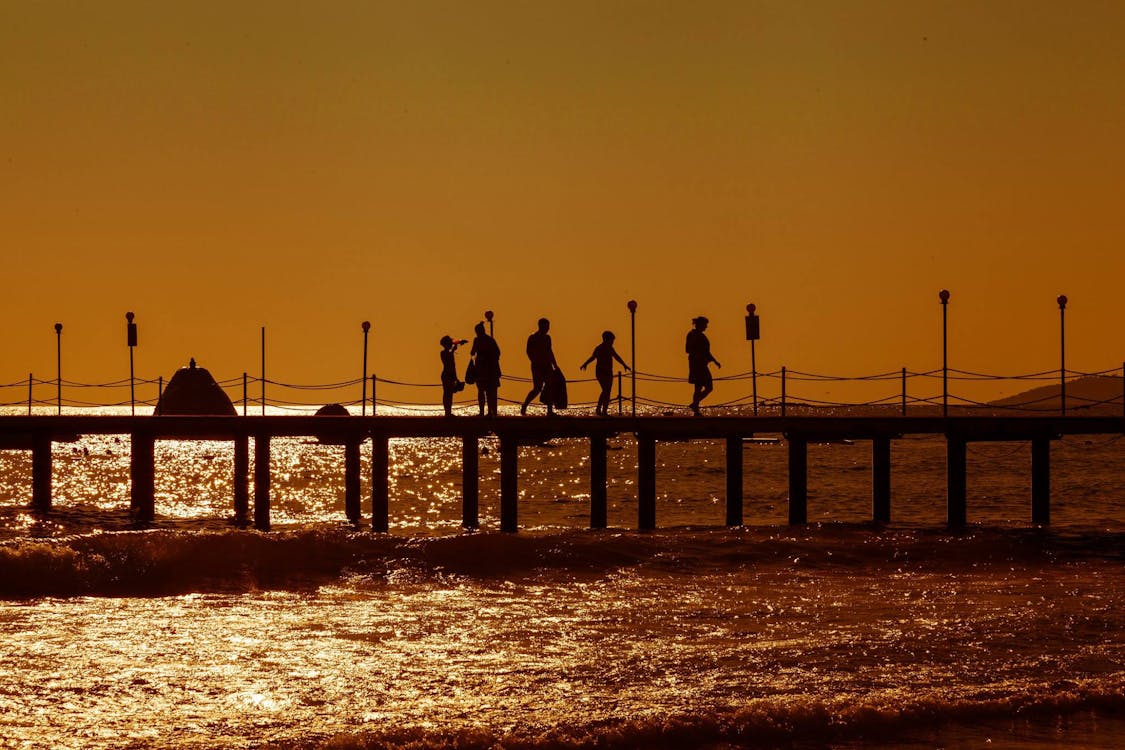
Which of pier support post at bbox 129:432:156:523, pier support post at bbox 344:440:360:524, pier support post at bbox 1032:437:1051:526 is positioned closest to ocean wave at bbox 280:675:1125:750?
pier support post at bbox 1032:437:1051:526

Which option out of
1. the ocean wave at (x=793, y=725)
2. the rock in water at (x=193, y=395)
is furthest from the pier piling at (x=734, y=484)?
the rock in water at (x=193, y=395)

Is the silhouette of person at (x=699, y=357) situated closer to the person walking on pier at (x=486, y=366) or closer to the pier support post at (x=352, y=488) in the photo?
the person walking on pier at (x=486, y=366)

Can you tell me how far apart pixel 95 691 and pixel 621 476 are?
78959 mm

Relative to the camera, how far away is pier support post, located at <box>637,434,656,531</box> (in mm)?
33406

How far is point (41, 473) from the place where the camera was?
135ft

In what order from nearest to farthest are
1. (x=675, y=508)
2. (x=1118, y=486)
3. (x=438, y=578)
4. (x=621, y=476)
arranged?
(x=438, y=578)
(x=675, y=508)
(x=1118, y=486)
(x=621, y=476)

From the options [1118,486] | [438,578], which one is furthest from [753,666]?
[1118,486]

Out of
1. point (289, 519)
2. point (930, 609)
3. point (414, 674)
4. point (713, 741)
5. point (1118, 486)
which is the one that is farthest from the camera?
point (1118, 486)

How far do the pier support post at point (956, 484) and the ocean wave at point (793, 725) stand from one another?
2055 cm

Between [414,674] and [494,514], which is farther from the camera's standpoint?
[494,514]

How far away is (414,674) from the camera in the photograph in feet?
49.5

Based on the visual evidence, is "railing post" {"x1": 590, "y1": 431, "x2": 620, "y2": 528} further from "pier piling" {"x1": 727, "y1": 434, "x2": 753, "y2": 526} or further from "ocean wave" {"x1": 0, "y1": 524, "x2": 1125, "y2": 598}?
"ocean wave" {"x1": 0, "y1": 524, "x2": 1125, "y2": 598}

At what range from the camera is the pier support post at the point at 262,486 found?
3534 cm

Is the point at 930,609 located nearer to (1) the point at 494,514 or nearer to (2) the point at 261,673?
(2) the point at 261,673
